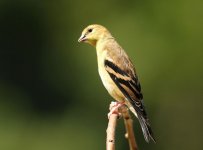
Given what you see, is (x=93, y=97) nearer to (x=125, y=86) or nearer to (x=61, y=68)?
(x=61, y=68)

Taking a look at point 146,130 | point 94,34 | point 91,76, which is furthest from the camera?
point 91,76

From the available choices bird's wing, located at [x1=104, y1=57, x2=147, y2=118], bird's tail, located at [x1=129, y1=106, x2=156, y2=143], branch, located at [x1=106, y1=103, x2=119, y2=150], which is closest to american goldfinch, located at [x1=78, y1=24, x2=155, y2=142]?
bird's wing, located at [x1=104, y1=57, x2=147, y2=118]

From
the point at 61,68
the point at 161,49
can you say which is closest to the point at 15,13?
the point at 61,68

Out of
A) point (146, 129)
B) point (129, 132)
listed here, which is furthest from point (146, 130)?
point (129, 132)

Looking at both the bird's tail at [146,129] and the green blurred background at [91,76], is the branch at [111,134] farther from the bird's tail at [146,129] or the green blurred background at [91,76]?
the green blurred background at [91,76]

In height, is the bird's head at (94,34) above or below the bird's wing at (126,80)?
above

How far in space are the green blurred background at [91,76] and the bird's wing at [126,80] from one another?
31.8ft

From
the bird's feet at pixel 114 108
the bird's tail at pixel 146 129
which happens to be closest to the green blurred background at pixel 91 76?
the bird's tail at pixel 146 129

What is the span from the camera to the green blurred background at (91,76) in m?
18.0

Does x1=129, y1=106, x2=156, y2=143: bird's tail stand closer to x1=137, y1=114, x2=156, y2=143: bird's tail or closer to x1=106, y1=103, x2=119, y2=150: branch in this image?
x1=137, y1=114, x2=156, y2=143: bird's tail

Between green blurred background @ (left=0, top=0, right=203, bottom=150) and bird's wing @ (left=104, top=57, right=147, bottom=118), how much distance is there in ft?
31.8

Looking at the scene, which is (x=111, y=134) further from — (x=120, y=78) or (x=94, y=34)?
(x=94, y=34)

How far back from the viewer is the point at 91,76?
61.1ft

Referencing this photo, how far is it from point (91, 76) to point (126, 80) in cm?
1142
